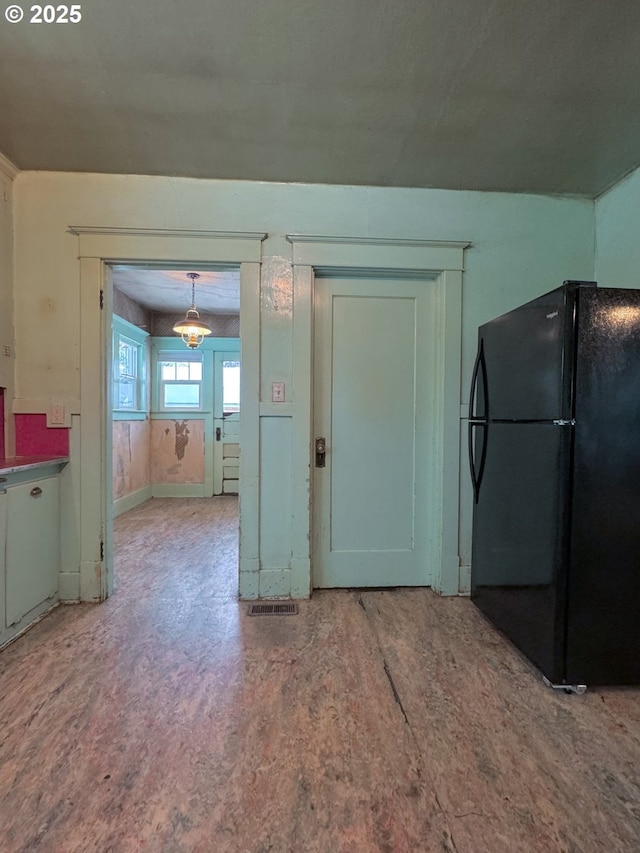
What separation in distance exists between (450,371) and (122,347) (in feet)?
14.0

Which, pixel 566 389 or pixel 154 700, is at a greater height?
pixel 566 389

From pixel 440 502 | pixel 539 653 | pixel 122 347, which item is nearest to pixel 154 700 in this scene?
pixel 539 653

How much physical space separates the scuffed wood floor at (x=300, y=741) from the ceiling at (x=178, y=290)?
315 centimetres

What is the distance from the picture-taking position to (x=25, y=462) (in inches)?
80.7

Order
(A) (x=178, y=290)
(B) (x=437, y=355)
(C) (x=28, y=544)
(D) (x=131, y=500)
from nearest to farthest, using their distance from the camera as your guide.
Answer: (C) (x=28, y=544) → (B) (x=437, y=355) → (A) (x=178, y=290) → (D) (x=131, y=500)

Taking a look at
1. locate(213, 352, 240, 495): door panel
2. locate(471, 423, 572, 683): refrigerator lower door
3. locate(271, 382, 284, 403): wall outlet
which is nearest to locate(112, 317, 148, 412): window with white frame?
locate(213, 352, 240, 495): door panel

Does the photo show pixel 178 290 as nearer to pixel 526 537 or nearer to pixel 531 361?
pixel 531 361

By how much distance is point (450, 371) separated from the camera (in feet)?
8.05

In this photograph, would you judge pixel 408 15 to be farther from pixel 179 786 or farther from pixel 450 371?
pixel 179 786

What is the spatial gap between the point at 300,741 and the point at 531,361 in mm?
1798

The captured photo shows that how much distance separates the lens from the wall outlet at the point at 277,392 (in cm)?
239

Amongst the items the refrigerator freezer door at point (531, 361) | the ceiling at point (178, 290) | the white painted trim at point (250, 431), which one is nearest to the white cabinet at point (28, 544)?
the white painted trim at point (250, 431)

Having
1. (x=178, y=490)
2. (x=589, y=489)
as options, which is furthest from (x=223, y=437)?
(x=589, y=489)

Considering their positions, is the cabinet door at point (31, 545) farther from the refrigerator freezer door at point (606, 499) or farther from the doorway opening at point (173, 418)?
the refrigerator freezer door at point (606, 499)
